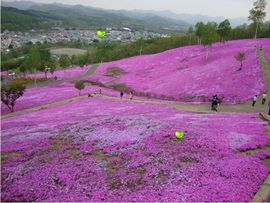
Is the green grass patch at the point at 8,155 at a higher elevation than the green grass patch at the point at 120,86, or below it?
higher

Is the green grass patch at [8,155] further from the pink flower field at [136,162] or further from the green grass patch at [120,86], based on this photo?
the green grass patch at [120,86]

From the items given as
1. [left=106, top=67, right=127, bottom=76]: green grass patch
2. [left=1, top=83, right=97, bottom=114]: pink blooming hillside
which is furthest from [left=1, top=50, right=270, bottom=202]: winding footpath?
[left=106, top=67, right=127, bottom=76]: green grass patch

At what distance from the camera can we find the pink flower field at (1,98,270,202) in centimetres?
1770

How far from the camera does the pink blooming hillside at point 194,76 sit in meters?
58.2

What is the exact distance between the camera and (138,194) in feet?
56.6

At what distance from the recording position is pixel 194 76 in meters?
73.8

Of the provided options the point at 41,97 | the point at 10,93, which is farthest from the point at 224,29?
→ the point at 10,93

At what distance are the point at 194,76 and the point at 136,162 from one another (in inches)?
2176

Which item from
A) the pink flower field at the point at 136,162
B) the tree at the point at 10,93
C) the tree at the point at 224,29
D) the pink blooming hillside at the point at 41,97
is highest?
the tree at the point at 224,29

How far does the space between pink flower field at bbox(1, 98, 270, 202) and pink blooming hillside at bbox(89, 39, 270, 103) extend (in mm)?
28070

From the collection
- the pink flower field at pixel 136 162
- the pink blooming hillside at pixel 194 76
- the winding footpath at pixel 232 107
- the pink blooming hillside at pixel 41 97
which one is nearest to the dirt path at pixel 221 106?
the winding footpath at pixel 232 107

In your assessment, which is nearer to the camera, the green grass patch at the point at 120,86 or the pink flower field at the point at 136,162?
the pink flower field at the point at 136,162

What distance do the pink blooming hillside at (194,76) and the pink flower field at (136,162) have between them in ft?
92.1

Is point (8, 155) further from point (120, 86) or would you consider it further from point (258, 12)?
point (258, 12)
